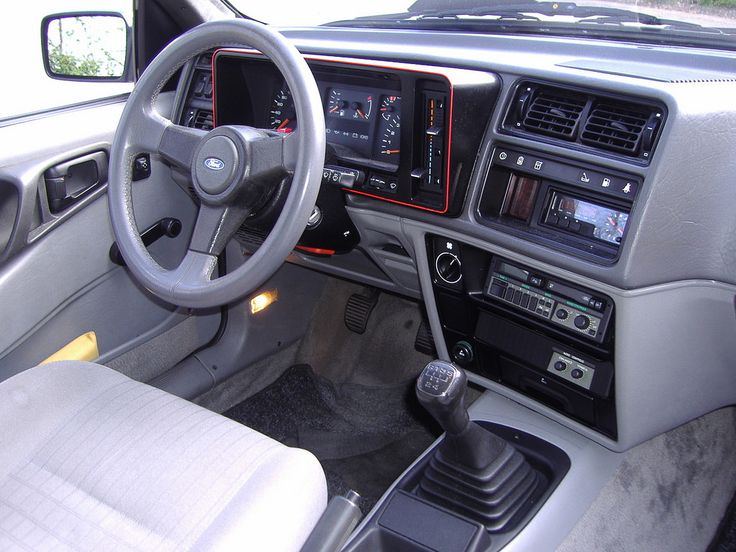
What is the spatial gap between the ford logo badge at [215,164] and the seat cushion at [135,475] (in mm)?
487

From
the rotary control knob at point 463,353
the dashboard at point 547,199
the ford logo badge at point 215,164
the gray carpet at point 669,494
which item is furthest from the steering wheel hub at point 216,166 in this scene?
the gray carpet at point 669,494

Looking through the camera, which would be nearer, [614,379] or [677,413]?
[614,379]

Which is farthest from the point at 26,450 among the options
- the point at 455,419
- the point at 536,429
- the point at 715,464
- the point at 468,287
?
the point at 715,464

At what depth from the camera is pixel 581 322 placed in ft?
5.19

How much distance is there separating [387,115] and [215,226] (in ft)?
1.70

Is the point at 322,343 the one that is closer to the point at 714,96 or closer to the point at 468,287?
the point at 468,287

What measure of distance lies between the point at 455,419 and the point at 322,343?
1.26m

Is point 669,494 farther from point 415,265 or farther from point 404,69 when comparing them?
point 404,69

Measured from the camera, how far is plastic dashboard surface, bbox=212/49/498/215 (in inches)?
62.5

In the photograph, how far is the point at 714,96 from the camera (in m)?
1.39

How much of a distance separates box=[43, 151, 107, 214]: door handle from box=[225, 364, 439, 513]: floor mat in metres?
0.94

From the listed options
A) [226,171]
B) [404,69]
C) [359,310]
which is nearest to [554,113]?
[404,69]

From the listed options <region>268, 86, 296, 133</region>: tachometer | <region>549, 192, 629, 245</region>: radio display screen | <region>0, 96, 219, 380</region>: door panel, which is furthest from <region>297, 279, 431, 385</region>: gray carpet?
<region>549, 192, 629, 245</region>: radio display screen

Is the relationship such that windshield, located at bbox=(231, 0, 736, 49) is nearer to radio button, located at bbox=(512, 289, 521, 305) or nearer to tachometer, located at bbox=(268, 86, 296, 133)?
tachometer, located at bbox=(268, 86, 296, 133)
